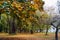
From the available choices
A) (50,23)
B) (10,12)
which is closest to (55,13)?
(50,23)

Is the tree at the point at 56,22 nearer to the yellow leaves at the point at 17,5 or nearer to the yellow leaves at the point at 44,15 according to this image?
the yellow leaves at the point at 44,15

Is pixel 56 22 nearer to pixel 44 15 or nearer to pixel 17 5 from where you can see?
pixel 44 15

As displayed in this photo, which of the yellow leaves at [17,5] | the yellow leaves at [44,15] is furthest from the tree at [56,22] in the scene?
the yellow leaves at [17,5]

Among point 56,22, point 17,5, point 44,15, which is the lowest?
point 56,22

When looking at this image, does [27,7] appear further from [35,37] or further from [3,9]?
[35,37]

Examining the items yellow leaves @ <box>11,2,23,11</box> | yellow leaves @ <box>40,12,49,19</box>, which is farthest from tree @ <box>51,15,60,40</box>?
yellow leaves @ <box>11,2,23,11</box>

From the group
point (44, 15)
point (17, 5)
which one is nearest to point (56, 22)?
point (44, 15)

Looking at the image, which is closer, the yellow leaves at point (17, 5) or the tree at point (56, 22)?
the yellow leaves at point (17, 5)

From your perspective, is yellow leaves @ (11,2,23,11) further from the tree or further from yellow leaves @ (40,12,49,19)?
the tree

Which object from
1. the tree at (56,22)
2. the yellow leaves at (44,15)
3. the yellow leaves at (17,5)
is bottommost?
the tree at (56,22)

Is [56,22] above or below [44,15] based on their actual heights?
below

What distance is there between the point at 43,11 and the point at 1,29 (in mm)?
6523

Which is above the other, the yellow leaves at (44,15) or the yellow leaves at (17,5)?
the yellow leaves at (17,5)

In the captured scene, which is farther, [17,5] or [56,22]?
[56,22]
